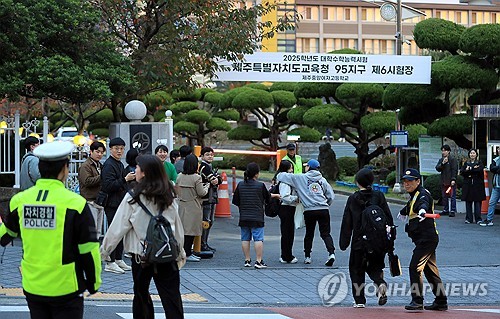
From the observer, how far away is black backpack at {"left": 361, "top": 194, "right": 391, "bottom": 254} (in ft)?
31.0

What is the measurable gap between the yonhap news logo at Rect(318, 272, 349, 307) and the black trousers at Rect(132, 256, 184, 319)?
12.0ft

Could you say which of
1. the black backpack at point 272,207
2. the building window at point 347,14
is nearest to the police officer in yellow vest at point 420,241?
the black backpack at point 272,207

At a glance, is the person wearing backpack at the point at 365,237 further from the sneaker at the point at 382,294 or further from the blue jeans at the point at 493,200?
the blue jeans at the point at 493,200

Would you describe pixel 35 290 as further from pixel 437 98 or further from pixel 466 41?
pixel 437 98

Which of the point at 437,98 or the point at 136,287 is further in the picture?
the point at 437,98

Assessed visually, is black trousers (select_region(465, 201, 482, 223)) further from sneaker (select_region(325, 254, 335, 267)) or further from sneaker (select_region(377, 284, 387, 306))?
sneaker (select_region(377, 284, 387, 306))

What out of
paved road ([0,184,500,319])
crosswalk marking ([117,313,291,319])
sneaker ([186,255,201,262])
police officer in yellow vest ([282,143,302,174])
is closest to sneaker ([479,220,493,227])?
paved road ([0,184,500,319])

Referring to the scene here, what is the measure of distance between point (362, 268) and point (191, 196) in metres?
3.77

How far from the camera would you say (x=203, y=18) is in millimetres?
17531

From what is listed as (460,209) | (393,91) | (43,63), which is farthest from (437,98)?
(43,63)

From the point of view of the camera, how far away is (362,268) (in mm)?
9789

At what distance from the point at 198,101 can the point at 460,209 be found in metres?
26.7

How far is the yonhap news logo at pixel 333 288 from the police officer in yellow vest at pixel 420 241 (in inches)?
44.9

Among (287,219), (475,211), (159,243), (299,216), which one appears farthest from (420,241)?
(475,211)
